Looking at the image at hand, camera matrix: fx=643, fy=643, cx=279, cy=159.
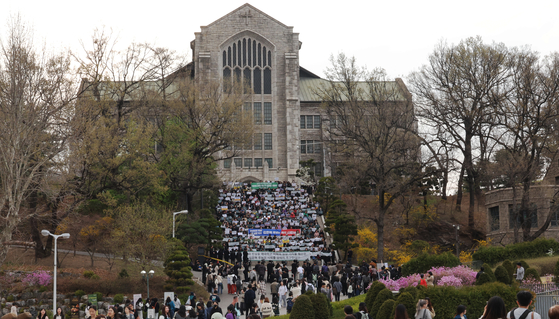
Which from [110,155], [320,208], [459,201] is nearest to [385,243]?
[320,208]

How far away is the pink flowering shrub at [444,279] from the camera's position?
23594 mm

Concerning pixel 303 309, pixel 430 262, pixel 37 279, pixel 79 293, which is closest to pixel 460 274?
pixel 430 262

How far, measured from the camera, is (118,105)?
49.2 m

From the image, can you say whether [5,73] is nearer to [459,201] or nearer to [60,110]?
[60,110]

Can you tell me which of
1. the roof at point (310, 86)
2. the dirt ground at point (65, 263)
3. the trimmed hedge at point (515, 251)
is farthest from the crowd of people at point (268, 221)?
the roof at point (310, 86)

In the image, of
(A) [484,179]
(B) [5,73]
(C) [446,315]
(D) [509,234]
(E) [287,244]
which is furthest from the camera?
(A) [484,179]

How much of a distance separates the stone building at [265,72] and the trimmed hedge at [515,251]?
3635 cm

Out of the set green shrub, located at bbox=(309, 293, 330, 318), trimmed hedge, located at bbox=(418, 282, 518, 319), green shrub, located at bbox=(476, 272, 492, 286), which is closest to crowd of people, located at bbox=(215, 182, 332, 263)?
green shrub, located at bbox=(476, 272, 492, 286)

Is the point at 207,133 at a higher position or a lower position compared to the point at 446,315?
higher

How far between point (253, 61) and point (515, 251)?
4405cm

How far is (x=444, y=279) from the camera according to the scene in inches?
928

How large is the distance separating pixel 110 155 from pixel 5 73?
33.6ft

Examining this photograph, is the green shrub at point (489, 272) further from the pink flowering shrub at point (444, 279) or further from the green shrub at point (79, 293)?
the green shrub at point (79, 293)

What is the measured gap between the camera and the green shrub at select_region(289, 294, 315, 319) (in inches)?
756
